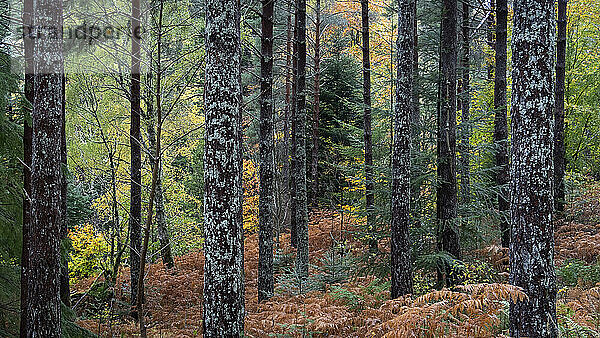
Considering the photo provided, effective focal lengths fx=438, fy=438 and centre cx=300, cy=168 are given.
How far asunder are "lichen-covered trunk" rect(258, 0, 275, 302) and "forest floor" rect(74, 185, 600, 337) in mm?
630

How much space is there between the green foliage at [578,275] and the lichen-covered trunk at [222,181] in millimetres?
7703

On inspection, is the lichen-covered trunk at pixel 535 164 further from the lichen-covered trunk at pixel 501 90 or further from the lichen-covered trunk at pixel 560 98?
the lichen-covered trunk at pixel 560 98

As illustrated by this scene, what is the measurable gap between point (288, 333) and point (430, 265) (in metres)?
3.49

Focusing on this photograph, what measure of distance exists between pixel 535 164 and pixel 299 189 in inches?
283

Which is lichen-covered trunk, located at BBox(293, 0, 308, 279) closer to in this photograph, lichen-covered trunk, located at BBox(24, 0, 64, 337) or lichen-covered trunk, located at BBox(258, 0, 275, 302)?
lichen-covered trunk, located at BBox(258, 0, 275, 302)

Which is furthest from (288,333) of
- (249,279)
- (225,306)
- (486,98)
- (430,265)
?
(486,98)

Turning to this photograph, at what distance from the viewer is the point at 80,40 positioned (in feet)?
31.9

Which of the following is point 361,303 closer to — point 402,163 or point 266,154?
point 402,163

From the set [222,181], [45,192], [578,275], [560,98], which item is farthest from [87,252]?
[560,98]

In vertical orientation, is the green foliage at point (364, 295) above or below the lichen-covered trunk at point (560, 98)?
below

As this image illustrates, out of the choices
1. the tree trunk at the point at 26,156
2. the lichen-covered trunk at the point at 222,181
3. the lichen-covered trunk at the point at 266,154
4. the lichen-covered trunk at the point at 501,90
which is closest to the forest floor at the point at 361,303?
the lichen-covered trunk at the point at 266,154

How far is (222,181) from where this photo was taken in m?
5.38

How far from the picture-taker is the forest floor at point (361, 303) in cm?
464

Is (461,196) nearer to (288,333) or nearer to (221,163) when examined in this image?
(288,333)
